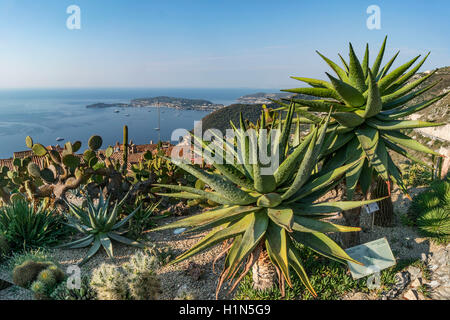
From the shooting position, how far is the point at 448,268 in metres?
3.65

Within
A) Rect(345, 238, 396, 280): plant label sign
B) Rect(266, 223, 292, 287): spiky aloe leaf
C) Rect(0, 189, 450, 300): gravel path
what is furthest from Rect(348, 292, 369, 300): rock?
Rect(266, 223, 292, 287): spiky aloe leaf

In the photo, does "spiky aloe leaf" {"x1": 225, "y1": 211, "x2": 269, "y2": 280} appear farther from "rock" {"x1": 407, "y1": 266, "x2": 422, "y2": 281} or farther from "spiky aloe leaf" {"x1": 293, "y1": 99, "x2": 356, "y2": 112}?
"rock" {"x1": 407, "y1": 266, "x2": 422, "y2": 281}

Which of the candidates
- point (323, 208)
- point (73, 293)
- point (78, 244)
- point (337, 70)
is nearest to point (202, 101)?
point (78, 244)

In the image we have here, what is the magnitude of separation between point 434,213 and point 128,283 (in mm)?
4902

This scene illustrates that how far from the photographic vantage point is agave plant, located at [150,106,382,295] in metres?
2.41

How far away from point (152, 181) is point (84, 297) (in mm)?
2857

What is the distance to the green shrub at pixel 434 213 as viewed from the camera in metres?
4.60

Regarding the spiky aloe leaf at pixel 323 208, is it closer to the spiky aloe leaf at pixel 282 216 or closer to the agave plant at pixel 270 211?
the agave plant at pixel 270 211

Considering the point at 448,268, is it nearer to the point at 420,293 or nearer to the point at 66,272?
the point at 420,293

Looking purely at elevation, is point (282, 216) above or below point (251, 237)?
above

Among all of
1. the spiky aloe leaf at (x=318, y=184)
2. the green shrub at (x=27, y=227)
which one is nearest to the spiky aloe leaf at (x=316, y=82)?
the spiky aloe leaf at (x=318, y=184)

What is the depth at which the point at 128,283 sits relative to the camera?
3004 millimetres

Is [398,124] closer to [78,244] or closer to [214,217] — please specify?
[214,217]
